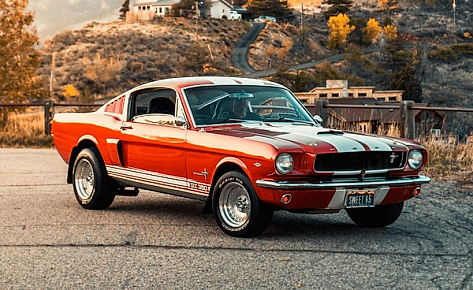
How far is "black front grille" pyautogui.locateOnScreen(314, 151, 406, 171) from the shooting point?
703 cm

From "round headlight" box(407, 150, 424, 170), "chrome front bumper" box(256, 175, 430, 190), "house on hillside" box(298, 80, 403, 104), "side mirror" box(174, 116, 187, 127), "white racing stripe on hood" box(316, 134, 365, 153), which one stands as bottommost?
"house on hillside" box(298, 80, 403, 104)

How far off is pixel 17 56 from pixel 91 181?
1816 centimetres

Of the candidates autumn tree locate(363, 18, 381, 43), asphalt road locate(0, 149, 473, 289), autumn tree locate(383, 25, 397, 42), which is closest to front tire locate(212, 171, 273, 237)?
asphalt road locate(0, 149, 473, 289)

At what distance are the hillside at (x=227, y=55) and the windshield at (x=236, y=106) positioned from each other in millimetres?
48727

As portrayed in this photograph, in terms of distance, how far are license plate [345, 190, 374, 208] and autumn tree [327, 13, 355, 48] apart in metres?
111

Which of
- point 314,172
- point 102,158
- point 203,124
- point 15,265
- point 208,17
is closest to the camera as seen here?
point 15,265

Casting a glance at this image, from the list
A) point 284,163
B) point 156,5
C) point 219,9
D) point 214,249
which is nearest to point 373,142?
point 284,163

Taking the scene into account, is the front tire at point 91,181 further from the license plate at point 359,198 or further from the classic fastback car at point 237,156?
the license plate at point 359,198

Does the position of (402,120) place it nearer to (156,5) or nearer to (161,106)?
(161,106)

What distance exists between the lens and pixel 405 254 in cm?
664

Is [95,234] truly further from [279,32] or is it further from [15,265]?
[279,32]

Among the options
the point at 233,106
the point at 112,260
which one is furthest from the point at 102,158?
the point at 112,260

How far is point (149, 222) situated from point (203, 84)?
161cm

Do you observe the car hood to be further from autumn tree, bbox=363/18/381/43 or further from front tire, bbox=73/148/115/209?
autumn tree, bbox=363/18/381/43
